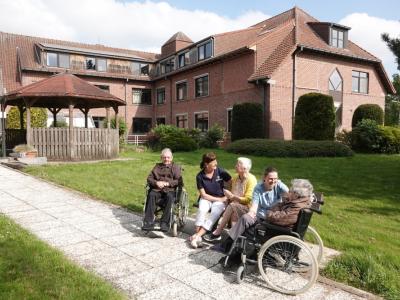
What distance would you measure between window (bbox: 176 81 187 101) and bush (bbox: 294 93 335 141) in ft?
42.7

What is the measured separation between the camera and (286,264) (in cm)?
422

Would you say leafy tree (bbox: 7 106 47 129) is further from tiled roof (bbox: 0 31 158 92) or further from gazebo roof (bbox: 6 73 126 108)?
gazebo roof (bbox: 6 73 126 108)

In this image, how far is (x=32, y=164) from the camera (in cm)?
1395

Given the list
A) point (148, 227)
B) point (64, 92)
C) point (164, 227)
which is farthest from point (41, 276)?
point (64, 92)

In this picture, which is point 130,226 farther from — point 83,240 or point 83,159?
point 83,159

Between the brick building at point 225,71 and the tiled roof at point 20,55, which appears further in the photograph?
the tiled roof at point 20,55

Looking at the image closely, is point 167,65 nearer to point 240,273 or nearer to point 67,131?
point 67,131


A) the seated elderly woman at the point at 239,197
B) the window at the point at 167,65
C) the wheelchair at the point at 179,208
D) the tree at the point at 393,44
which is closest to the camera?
the seated elderly woman at the point at 239,197

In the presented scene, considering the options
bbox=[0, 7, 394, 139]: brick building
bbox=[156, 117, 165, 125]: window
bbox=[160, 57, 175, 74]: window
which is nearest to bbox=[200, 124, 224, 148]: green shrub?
bbox=[0, 7, 394, 139]: brick building

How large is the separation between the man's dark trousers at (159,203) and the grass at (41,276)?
1449 millimetres

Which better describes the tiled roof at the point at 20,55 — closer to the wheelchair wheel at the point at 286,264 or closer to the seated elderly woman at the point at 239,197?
the seated elderly woman at the point at 239,197

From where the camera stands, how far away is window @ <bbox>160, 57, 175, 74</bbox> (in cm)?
3256

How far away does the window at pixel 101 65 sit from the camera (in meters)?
33.6

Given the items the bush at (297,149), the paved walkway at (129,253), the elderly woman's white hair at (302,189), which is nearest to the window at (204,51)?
the bush at (297,149)
